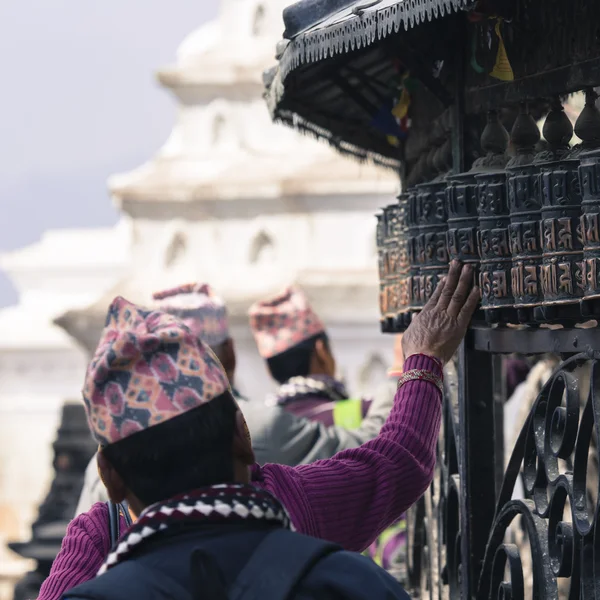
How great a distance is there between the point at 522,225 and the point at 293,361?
119 inches

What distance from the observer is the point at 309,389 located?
5898mm

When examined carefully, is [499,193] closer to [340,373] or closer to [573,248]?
[573,248]

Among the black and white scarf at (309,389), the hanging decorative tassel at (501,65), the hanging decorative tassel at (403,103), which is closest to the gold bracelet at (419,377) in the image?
the hanging decorative tassel at (501,65)

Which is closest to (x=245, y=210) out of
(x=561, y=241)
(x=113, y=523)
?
(x=561, y=241)

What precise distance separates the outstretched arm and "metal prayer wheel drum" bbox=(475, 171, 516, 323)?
274mm

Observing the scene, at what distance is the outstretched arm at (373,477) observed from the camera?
2799 mm

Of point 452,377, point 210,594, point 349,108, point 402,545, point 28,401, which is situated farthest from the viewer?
point 28,401

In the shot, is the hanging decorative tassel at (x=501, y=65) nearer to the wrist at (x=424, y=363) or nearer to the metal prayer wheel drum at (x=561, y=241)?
the metal prayer wheel drum at (x=561, y=241)

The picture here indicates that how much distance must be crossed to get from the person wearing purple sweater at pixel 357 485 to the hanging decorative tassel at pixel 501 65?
0.76m

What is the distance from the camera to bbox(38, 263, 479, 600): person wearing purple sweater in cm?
276

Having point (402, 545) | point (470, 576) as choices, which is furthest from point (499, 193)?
point (402, 545)

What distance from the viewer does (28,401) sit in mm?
24688

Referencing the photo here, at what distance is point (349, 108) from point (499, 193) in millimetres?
1795

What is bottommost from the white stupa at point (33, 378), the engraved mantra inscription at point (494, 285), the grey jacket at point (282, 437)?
the white stupa at point (33, 378)
